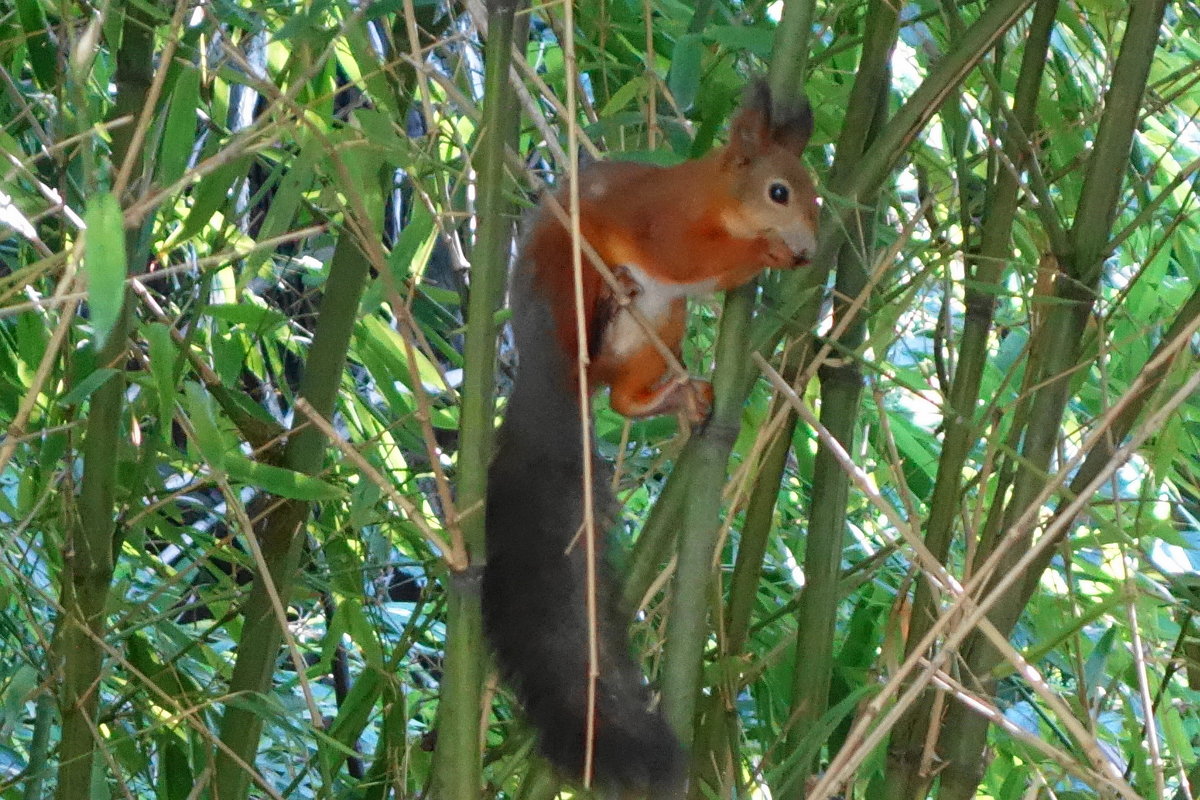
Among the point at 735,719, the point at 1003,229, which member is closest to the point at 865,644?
the point at 735,719

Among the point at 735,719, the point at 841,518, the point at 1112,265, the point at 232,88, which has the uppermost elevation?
the point at 232,88

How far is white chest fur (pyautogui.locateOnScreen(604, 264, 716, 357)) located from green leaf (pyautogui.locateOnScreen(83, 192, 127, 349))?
482 mm

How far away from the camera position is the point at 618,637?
2.59 ft

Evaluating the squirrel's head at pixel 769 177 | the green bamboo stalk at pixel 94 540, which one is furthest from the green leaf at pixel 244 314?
the squirrel's head at pixel 769 177

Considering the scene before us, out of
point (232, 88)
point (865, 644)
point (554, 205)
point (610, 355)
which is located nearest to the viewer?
point (554, 205)

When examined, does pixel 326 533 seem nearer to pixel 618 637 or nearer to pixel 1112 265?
pixel 618 637

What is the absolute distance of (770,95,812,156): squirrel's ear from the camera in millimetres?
854

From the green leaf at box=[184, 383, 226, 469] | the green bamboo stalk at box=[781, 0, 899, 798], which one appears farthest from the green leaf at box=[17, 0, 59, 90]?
the green bamboo stalk at box=[781, 0, 899, 798]

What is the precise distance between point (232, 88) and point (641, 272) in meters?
0.72

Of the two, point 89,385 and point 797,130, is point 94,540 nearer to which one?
point 89,385

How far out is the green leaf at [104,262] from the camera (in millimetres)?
484

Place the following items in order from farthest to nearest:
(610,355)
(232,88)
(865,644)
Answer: (232,88)
(865,644)
(610,355)

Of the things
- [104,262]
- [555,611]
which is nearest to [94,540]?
[555,611]

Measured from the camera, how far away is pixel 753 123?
0.92m
